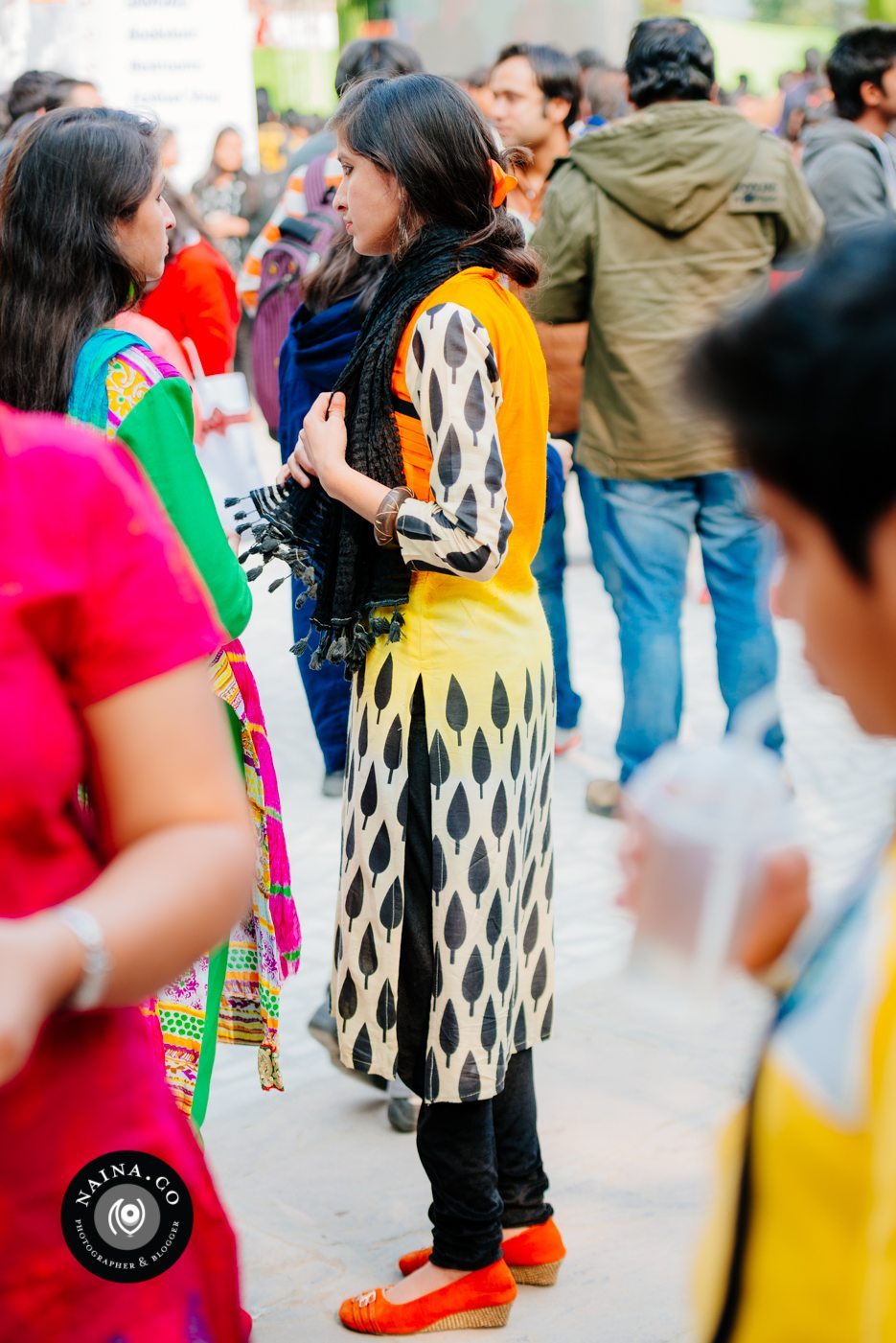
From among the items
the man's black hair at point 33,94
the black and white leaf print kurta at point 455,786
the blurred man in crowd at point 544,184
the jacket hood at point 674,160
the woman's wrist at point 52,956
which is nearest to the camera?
the woman's wrist at point 52,956

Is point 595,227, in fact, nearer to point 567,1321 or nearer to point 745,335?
point 567,1321

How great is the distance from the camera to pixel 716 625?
490 centimetres

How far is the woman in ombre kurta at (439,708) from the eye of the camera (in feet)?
7.95

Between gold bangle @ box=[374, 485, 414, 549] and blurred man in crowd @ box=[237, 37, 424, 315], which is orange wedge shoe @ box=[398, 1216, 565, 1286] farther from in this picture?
blurred man in crowd @ box=[237, 37, 424, 315]

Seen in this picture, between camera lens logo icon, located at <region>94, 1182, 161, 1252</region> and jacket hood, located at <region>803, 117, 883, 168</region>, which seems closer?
camera lens logo icon, located at <region>94, 1182, 161, 1252</region>

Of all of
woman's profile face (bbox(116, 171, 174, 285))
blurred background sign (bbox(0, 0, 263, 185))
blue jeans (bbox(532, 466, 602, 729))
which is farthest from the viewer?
blurred background sign (bbox(0, 0, 263, 185))

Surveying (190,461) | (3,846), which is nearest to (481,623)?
(190,461)

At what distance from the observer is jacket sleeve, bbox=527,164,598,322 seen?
4.64 meters

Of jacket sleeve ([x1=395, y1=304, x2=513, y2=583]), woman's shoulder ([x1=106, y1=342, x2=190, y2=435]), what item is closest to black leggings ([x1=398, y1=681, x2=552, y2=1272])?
jacket sleeve ([x1=395, y1=304, x2=513, y2=583])

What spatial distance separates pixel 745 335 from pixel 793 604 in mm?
166

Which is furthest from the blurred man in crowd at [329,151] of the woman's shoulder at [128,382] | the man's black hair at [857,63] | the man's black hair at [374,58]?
the woman's shoulder at [128,382]

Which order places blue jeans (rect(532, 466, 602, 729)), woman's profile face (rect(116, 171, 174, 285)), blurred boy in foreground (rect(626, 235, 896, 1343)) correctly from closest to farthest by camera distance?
1. blurred boy in foreground (rect(626, 235, 896, 1343))
2. woman's profile face (rect(116, 171, 174, 285))
3. blue jeans (rect(532, 466, 602, 729))

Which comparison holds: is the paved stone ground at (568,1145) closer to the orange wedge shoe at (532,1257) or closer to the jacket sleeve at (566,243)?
the orange wedge shoe at (532,1257)

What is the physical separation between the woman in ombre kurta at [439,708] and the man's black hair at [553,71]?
337cm
